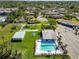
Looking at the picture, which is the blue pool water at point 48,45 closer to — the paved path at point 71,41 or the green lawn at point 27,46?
the green lawn at point 27,46

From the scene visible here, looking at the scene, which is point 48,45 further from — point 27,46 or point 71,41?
point 71,41

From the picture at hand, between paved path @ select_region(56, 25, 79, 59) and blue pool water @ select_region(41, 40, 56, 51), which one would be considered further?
blue pool water @ select_region(41, 40, 56, 51)

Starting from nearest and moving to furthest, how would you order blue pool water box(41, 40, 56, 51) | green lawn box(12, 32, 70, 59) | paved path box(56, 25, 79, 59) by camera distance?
1. green lawn box(12, 32, 70, 59)
2. paved path box(56, 25, 79, 59)
3. blue pool water box(41, 40, 56, 51)

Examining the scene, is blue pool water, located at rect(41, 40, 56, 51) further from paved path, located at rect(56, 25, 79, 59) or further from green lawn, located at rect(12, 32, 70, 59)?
paved path, located at rect(56, 25, 79, 59)

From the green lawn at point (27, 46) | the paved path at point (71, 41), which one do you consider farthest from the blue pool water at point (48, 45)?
the paved path at point (71, 41)

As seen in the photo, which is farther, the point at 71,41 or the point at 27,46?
the point at 71,41

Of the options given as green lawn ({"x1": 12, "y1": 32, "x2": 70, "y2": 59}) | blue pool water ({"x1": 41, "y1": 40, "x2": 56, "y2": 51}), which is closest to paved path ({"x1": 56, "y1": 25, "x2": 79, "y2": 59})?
green lawn ({"x1": 12, "y1": 32, "x2": 70, "y2": 59})

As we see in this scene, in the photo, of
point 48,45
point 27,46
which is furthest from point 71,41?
point 27,46

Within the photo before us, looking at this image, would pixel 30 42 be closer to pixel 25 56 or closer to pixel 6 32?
pixel 25 56
